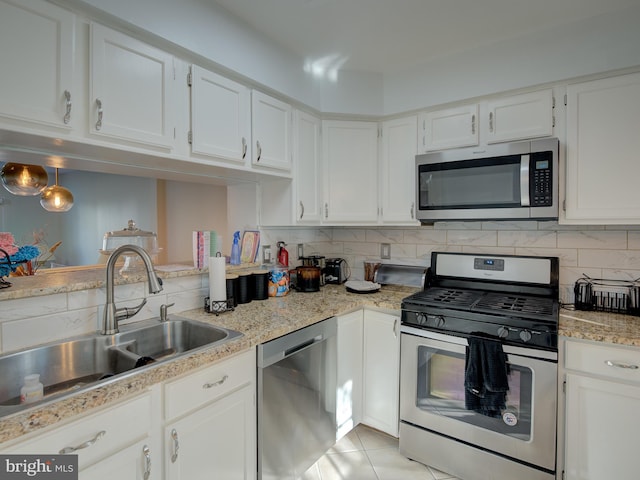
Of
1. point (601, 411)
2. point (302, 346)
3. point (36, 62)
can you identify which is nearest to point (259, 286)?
point (302, 346)

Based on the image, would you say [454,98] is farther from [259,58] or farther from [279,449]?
[279,449]

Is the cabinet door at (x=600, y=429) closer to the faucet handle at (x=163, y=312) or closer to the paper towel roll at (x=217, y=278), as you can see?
the paper towel roll at (x=217, y=278)

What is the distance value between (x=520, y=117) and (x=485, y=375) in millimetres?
1482

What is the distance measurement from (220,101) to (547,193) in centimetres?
183

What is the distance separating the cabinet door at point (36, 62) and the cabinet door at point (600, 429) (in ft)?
8.04

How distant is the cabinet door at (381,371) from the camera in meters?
2.13

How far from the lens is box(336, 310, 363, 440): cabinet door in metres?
2.08

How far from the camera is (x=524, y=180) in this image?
1.92 meters

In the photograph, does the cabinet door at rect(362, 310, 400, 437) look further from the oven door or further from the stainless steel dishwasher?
the stainless steel dishwasher

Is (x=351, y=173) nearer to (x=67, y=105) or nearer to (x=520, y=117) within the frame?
(x=520, y=117)

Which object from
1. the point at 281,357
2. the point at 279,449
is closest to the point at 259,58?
the point at 281,357

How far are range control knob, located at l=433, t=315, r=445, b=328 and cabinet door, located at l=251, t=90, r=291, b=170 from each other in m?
1.29

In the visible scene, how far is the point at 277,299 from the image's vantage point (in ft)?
7.22

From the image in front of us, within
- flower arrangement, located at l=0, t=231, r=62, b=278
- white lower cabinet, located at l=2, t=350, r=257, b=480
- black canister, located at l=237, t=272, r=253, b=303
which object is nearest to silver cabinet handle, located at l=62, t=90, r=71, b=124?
flower arrangement, located at l=0, t=231, r=62, b=278
